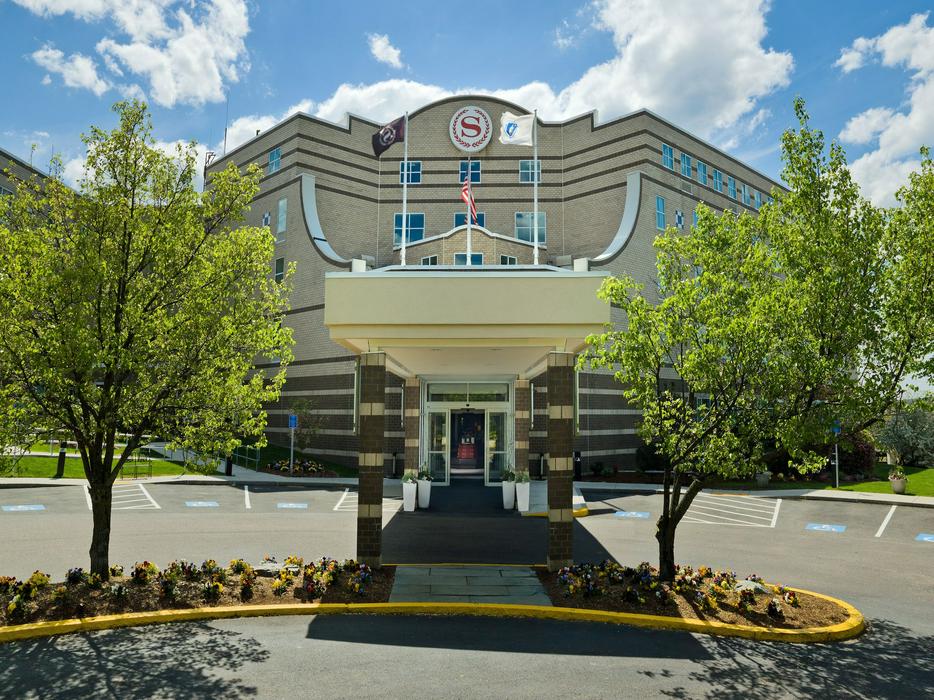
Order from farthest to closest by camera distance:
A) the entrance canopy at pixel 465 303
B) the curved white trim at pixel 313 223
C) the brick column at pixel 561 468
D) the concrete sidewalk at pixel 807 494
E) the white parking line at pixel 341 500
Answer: the curved white trim at pixel 313 223, the concrete sidewalk at pixel 807 494, the white parking line at pixel 341 500, the brick column at pixel 561 468, the entrance canopy at pixel 465 303

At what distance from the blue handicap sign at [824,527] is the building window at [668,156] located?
24.9 m

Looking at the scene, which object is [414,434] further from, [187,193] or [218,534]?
[187,193]

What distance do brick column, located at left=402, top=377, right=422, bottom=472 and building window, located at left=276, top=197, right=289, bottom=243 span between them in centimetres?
1912

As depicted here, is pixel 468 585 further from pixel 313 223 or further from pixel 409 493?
pixel 313 223

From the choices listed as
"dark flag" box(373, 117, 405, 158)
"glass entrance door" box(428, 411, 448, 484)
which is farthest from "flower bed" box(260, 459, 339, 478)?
"dark flag" box(373, 117, 405, 158)

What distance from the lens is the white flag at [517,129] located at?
20625 mm

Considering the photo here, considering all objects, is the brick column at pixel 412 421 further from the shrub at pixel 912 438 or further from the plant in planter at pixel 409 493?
the shrub at pixel 912 438

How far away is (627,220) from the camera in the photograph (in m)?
36.1

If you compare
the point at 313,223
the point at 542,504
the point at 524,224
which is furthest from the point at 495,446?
the point at 524,224

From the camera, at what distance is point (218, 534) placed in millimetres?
16922

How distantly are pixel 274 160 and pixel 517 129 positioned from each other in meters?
24.8

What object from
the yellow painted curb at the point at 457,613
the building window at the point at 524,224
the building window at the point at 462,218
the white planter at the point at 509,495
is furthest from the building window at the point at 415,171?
the yellow painted curb at the point at 457,613

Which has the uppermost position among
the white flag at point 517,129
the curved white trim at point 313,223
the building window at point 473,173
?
the building window at point 473,173

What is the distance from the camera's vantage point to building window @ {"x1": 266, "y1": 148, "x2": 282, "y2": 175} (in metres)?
40.4
